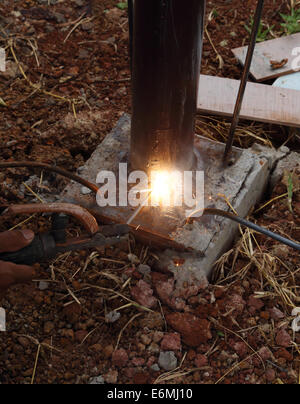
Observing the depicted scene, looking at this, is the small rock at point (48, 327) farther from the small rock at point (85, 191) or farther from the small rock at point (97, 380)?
the small rock at point (85, 191)

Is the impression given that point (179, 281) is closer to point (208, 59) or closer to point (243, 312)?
point (243, 312)

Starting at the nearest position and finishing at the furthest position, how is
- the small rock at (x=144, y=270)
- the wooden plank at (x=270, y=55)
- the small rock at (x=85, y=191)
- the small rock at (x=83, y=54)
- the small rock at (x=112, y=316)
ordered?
1. the small rock at (x=112, y=316)
2. the small rock at (x=144, y=270)
3. the small rock at (x=85, y=191)
4. the wooden plank at (x=270, y=55)
5. the small rock at (x=83, y=54)

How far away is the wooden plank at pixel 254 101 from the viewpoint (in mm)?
2842

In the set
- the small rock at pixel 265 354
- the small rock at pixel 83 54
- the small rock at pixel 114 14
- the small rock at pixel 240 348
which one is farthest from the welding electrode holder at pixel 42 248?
the small rock at pixel 114 14

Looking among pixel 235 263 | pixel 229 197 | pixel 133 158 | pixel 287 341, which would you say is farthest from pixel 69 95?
pixel 287 341

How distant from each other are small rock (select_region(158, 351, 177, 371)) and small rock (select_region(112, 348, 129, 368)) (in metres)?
0.15

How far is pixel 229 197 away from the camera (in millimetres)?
2359

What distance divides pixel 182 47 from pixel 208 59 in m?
1.52

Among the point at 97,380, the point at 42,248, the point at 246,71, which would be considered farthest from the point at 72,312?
the point at 246,71

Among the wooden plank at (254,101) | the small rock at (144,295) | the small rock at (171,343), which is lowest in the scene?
the small rock at (171,343)

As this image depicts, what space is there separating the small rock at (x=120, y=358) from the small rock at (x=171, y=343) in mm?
164

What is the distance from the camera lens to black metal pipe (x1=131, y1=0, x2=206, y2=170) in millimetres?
1774

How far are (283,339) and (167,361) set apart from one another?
1.71 ft

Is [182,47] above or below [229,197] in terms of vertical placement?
above
